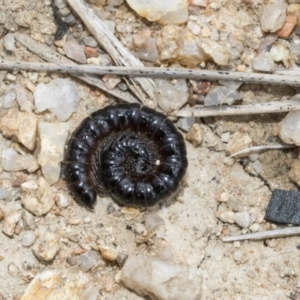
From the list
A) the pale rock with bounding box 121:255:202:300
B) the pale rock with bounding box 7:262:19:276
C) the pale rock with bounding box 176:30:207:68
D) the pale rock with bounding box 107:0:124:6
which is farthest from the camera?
the pale rock with bounding box 107:0:124:6

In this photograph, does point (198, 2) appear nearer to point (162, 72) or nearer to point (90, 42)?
point (162, 72)

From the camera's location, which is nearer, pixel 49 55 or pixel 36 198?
pixel 36 198

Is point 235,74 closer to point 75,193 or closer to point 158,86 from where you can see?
point 158,86

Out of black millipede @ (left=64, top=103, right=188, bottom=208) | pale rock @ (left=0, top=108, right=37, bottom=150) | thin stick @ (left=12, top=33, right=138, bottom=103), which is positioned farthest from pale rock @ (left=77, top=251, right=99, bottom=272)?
thin stick @ (left=12, top=33, right=138, bottom=103)

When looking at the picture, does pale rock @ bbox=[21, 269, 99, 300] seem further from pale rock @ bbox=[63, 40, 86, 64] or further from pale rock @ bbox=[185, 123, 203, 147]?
pale rock @ bbox=[63, 40, 86, 64]

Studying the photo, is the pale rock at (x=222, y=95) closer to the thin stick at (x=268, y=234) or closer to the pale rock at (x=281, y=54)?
the pale rock at (x=281, y=54)

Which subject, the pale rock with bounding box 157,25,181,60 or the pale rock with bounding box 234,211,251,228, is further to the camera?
the pale rock with bounding box 234,211,251,228

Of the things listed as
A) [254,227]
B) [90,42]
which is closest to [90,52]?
[90,42]
